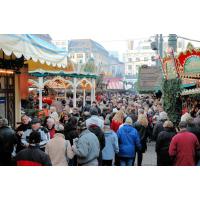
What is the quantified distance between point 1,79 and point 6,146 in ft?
11.3

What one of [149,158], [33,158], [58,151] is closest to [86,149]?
[58,151]

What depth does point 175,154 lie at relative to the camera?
26.6 ft

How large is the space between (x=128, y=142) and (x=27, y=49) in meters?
2.73

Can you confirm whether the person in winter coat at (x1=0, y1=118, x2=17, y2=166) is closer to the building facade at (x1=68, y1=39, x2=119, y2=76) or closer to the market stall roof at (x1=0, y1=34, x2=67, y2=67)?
the market stall roof at (x1=0, y1=34, x2=67, y2=67)

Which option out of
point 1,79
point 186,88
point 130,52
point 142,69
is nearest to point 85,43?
point 130,52

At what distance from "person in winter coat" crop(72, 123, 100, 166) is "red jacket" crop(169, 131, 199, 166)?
→ 4.39 ft

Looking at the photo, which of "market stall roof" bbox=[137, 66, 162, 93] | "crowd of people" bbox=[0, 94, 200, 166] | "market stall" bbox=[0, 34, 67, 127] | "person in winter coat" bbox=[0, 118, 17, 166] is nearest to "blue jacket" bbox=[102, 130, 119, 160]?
"crowd of people" bbox=[0, 94, 200, 166]

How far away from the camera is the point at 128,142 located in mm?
9148

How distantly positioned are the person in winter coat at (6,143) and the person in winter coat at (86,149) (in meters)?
1.40

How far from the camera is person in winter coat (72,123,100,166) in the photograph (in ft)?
25.0

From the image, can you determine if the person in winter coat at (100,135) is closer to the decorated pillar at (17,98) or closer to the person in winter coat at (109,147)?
the person in winter coat at (109,147)

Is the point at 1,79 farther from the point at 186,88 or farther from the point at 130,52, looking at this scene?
the point at 130,52

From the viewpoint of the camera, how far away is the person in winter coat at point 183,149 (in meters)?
8.01

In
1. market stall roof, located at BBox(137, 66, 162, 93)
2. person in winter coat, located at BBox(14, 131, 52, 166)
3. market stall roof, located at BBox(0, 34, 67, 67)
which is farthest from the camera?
market stall roof, located at BBox(137, 66, 162, 93)
